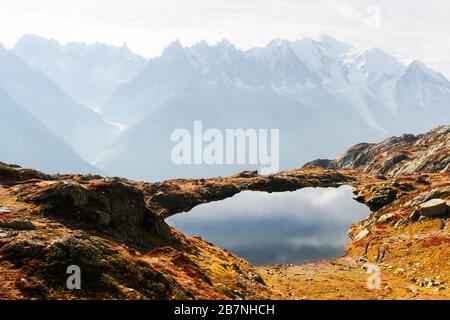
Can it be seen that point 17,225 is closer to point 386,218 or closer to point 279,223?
point 386,218

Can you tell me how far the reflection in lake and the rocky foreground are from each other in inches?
318

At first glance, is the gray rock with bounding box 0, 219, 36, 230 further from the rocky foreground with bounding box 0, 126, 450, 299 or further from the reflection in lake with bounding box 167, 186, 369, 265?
the reflection in lake with bounding box 167, 186, 369, 265

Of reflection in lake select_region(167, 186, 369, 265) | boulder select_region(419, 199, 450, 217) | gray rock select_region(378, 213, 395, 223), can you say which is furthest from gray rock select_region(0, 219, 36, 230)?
gray rock select_region(378, 213, 395, 223)

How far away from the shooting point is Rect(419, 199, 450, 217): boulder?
265ft

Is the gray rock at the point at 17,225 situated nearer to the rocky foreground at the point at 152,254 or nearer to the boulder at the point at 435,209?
the rocky foreground at the point at 152,254

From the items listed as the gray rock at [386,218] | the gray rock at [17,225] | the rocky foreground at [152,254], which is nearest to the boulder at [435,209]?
the rocky foreground at [152,254]

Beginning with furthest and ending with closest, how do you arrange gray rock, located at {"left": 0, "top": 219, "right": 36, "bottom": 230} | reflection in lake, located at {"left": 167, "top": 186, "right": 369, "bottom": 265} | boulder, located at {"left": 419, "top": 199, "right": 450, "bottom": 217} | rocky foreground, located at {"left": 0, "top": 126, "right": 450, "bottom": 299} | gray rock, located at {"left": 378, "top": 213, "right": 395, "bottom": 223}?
reflection in lake, located at {"left": 167, "top": 186, "right": 369, "bottom": 265} → gray rock, located at {"left": 378, "top": 213, "right": 395, "bottom": 223} → boulder, located at {"left": 419, "top": 199, "right": 450, "bottom": 217} → gray rock, located at {"left": 0, "top": 219, "right": 36, "bottom": 230} → rocky foreground, located at {"left": 0, "top": 126, "right": 450, "bottom": 299}

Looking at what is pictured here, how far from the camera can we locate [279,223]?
124 m

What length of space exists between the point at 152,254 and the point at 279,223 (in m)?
80.2

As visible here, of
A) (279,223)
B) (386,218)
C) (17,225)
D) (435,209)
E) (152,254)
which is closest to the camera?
(17,225)

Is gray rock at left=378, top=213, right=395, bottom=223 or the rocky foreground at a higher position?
gray rock at left=378, top=213, right=395, bottom=223

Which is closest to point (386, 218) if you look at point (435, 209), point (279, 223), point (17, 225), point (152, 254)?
point (435, 209)

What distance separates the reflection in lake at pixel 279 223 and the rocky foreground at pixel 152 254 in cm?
809
